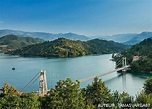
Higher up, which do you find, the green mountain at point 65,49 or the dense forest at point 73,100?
the green mountain at point 65,49

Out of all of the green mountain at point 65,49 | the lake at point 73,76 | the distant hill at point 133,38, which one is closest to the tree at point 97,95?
the lake at point 73,76

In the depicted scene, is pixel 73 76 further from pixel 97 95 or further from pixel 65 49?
pixel 65 49

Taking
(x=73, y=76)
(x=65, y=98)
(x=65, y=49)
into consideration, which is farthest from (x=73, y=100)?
(x=65, y=49)

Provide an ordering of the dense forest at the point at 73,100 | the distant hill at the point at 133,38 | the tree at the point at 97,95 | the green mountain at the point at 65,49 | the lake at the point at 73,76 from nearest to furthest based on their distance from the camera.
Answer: the dense forest at the point at 73,100 → the tree at the point at 97,95 → the lake at the point at 73,76 → the green mountain at the point at 65,49 → the distant hill at the point at 133,38

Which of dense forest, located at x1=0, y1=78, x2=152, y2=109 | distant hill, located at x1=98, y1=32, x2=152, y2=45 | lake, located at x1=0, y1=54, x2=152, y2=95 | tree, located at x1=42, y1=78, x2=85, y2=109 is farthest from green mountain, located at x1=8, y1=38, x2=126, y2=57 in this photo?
distant hill, located at x1=98, y1=32, x2=152, y2=45

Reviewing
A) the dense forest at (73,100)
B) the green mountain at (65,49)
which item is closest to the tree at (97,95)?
the dense forest at (73,100)

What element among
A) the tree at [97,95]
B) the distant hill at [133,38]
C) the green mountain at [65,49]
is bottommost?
the tree at [97,95]

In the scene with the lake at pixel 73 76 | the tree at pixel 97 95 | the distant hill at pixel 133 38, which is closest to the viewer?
the tree at pixel 97 95

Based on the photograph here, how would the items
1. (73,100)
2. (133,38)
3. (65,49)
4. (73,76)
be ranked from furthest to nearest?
(133,38) < (65,49) < (73,76) < (73,100)

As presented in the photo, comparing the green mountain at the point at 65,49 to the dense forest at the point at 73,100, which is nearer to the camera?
the dense forest at the point at 73,100

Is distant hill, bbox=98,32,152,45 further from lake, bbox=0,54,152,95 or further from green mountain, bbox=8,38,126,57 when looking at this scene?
lake, bbox=0,54,152,95

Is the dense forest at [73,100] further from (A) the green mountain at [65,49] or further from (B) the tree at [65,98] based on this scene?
(A) the green mountain at [65,49]
